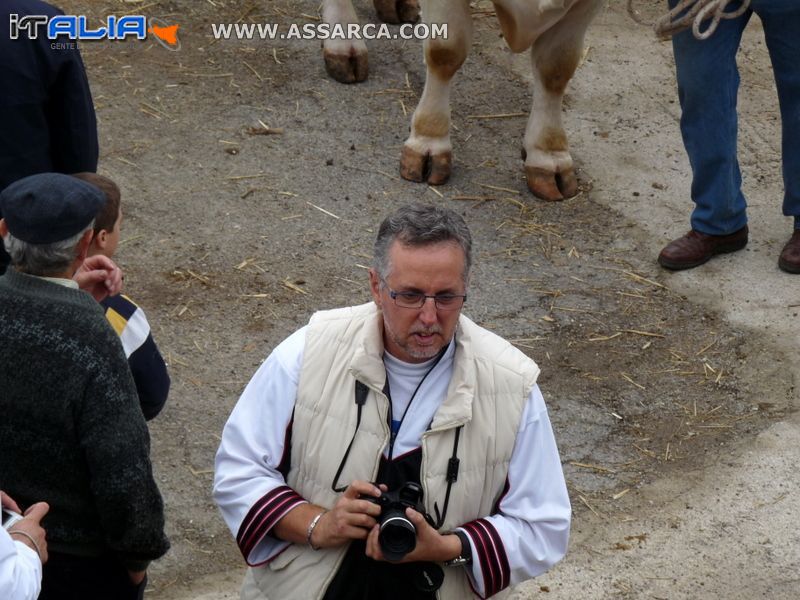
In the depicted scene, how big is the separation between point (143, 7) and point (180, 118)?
→ 1205mm

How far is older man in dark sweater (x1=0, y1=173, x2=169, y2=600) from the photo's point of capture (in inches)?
A: 103

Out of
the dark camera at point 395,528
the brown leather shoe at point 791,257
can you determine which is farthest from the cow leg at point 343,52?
the dark camera at point 395,528

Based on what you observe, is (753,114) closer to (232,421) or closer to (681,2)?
(681,2)

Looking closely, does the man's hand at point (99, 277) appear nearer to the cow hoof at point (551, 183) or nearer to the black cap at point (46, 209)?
the black cap at point (46, 209)

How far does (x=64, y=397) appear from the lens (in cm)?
262

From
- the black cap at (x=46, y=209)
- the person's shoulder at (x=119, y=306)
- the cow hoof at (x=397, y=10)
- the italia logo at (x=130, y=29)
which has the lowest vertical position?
the italia logo at (x=130, y=29)

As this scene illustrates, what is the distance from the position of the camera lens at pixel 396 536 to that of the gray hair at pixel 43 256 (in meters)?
0.85

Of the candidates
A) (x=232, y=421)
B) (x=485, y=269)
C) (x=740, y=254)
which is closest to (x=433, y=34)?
(x=485, y=269)

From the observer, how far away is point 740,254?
5812mm

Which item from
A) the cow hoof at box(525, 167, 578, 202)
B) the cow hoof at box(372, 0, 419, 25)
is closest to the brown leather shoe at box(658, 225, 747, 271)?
the cow hoof at box(525, 167, 578, 202)

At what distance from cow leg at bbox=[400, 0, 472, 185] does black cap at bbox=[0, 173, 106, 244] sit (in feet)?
11.0

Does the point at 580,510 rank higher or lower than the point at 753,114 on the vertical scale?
lower

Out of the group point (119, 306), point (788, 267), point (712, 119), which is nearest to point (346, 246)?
point (712, 119)

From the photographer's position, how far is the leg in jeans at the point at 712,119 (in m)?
5.32
